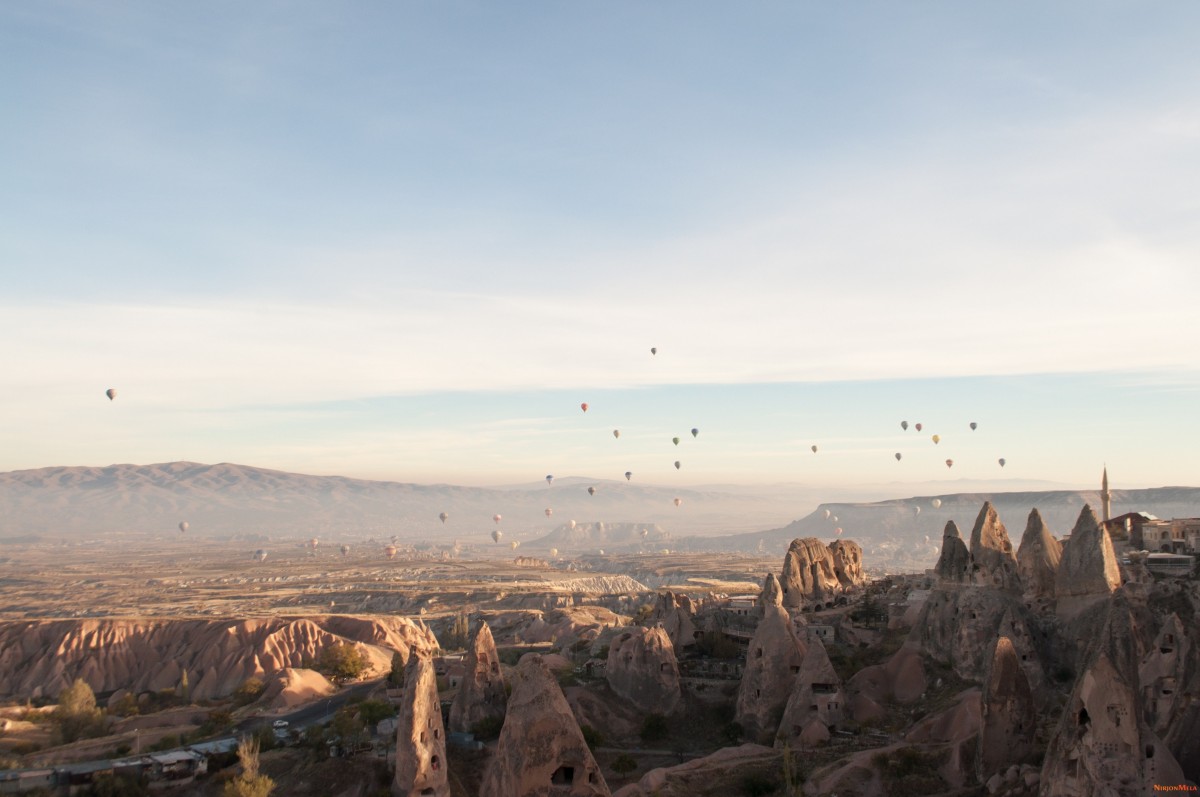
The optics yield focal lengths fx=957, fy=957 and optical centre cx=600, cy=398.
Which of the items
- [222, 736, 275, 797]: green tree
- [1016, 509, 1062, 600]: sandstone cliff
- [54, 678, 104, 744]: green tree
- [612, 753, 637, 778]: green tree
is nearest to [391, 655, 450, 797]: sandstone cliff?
[222, 736, 275, 797]: green tree

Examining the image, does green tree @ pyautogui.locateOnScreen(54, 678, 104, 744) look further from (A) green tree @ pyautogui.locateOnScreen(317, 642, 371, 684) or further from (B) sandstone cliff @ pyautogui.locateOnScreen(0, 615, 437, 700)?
(A) green tree @ pyautogui.locateOnScreen(317, 642, 371, 684)

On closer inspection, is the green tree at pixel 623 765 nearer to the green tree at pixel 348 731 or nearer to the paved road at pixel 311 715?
the green tree at pixel 348 731

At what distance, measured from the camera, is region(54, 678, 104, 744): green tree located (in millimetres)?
65812

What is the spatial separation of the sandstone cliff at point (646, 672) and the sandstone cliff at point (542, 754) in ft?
89.6

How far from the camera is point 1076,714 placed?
2555 centimetres

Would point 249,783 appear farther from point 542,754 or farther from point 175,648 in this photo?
point 175,648

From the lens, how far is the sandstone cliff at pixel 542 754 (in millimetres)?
22906

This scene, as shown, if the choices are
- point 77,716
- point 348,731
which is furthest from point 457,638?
point 348,731

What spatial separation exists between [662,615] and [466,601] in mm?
97442

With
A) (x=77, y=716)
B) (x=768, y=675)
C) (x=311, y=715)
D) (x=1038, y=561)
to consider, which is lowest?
(x=77, y=716)

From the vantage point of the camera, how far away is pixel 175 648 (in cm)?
10112

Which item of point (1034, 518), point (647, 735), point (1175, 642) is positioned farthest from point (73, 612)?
point (1175, 642)

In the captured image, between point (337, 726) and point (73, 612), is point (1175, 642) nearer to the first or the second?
point (337, 726)

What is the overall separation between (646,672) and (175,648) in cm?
7002
